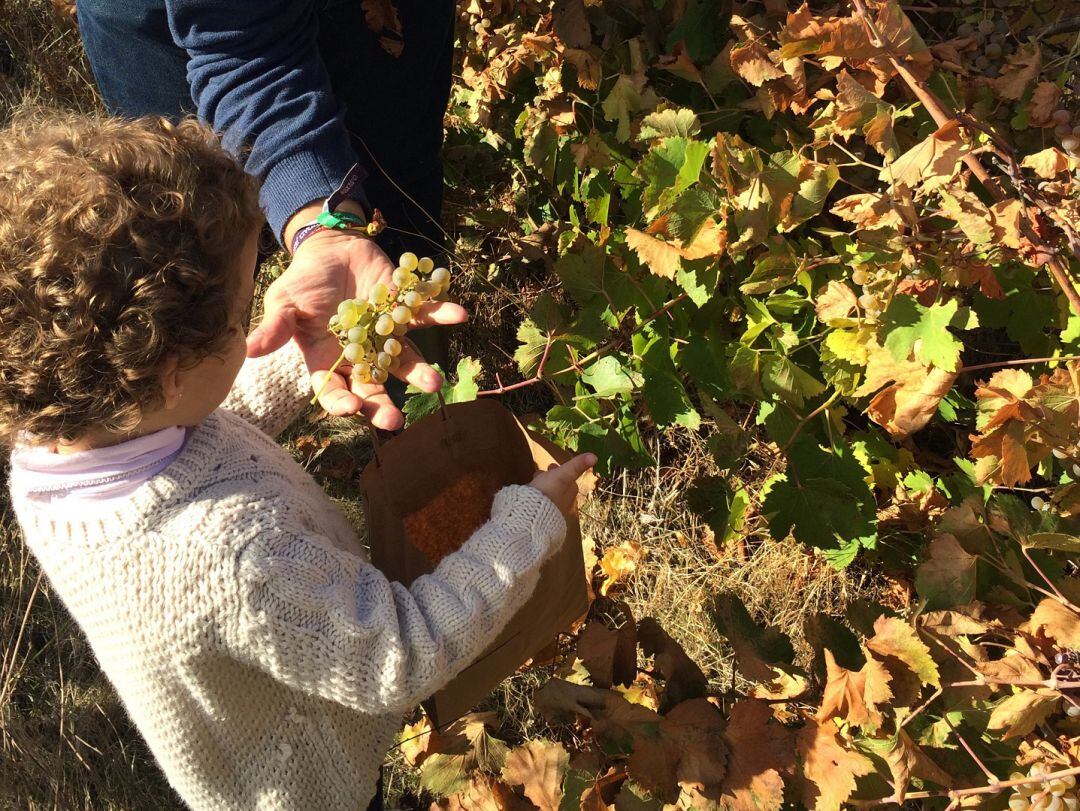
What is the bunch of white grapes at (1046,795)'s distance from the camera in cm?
101

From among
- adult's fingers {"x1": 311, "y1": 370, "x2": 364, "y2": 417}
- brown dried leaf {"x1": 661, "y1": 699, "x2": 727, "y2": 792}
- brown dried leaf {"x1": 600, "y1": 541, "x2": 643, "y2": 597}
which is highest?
adult's fingers {"x1": 311, "y1": 370, "x2": 364, "y2": 417}

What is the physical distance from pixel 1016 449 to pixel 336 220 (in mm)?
1129

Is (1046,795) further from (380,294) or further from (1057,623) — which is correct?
(380,294)

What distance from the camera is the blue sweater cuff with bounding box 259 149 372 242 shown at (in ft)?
5.40

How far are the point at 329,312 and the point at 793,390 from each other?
830 mm

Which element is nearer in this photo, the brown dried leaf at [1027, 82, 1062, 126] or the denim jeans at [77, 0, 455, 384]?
the brown dried leaf at [1027, 82, 1062, 126]

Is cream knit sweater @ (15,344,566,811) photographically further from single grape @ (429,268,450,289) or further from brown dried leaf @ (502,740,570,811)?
single grape @ (429,268,450,289)

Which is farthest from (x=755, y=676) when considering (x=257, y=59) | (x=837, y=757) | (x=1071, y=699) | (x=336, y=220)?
(x=257, y=59)

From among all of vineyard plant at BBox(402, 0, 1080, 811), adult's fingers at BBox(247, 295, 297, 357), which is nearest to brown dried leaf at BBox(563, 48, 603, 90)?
vineyard plant at BBox(402, 0, 1080, 811)

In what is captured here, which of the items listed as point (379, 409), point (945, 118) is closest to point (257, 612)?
point (379, 409)

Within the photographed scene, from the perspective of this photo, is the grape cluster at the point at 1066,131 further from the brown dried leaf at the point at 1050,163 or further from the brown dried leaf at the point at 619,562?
the brown dried leaf at the point at 619,562

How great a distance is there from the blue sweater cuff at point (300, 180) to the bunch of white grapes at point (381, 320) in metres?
0.25

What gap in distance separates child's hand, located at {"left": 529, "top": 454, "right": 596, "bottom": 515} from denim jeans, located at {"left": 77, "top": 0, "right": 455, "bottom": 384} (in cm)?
102

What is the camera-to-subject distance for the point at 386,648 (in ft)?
4.23
